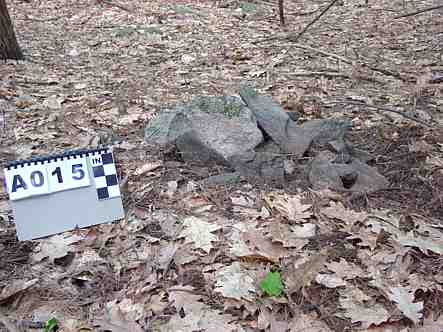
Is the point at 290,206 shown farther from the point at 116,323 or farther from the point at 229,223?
the point at 116,323

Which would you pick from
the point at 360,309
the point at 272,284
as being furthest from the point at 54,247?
the point at 360,309

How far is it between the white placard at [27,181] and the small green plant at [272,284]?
4.31 feet

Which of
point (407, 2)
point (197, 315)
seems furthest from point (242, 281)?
point (407, 2)

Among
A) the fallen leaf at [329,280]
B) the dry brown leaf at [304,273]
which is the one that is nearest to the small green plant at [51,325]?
the dry brown leaf at [304,273]

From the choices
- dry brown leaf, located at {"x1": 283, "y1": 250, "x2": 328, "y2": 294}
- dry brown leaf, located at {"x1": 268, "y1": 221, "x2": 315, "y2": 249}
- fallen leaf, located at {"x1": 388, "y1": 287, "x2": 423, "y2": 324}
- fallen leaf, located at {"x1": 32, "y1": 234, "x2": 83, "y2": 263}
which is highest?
fallen leaf, located at {"x1": 32, "y1": 234, "x2": 83, "y2": 263}

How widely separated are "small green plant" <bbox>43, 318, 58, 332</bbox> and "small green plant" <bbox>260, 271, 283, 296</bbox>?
3.21ft

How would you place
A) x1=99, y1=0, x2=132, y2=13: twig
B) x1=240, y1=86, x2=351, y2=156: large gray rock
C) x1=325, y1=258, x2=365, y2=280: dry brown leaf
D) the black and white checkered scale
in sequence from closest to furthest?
x1=325, y1=258, x2=365, y2=280: dry brown leaf
the black and white checkered scale
x1=240, y1=86, x2=351, y2=156: large gray rock
x1=99, y1=0, x2=132, y2=13: twig

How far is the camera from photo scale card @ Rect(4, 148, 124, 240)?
248cm

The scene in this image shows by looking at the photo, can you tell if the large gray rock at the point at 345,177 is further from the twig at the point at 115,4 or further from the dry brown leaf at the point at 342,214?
the twig at the point at 115,4

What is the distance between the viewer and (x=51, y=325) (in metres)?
2.02

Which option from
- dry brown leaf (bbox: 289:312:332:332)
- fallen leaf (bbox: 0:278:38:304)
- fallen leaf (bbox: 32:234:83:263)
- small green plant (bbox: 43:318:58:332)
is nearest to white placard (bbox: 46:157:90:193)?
fallen leaf (bbox: 32:234:83:263)

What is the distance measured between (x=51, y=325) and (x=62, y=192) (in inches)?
31.6

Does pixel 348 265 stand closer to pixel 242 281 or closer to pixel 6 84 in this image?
pixel 242 281

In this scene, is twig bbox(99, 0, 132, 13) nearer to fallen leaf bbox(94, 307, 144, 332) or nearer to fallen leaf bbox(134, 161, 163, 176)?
fallen leaf bbox(134, 161, 163, 176)
